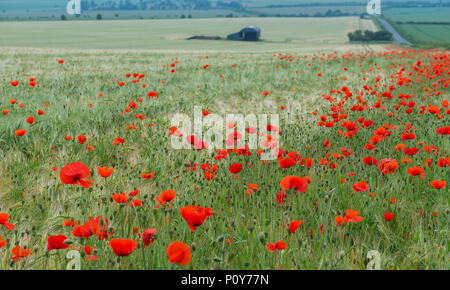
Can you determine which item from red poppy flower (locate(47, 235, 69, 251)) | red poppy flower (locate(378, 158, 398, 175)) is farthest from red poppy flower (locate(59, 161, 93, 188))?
red poppy flower (locate(378, 158, 398, 175))

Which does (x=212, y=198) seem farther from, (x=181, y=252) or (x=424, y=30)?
(x=424, y=30)

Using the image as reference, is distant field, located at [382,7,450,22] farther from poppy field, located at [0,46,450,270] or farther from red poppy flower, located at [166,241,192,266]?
red poppy flower, located at [166,241,192,266]

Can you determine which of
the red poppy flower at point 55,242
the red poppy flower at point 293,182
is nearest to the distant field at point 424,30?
the red poppy flower at point 293,182

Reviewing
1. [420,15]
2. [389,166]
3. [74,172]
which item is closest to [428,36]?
[420,15]

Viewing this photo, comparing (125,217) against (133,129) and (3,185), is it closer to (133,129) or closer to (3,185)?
(3,185)

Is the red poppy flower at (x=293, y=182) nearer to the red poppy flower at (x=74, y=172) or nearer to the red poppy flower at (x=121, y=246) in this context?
the red poppy flower at (x=121, y=246)

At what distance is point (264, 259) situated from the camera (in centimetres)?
147

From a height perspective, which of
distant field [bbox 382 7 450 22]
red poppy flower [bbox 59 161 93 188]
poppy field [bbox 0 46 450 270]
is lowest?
poppy field [bbox 0 46 450 270]

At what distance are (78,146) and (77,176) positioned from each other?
1.57 metres

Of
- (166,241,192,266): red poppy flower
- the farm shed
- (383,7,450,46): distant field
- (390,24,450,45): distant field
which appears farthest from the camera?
the farm shed

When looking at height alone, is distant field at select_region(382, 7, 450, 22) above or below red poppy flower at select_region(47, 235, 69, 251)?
above

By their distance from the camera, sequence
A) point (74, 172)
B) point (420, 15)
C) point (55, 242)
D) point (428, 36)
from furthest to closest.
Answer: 1. point (420, 15)
2. point (428, 36)
3. point (74, 172)
4. point (55, 242)

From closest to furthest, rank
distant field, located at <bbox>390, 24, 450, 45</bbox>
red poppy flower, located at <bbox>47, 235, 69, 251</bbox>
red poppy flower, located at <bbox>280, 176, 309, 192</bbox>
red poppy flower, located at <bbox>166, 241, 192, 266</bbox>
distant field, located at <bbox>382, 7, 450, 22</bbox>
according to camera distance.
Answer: red poppy flower, located at <bbox>166, 241, 192, 266</bbox> < red poppy flower, located at <bbox>47, 235, 69, 251</bbox> < red poppy flower, located at <bbox>280, 176, 309, 192</bbox> < distant field, located at <bbox>390, 24, 450, 45</bbox> < distant field, located at <bbox>382, 7, 450, 22</bbox>

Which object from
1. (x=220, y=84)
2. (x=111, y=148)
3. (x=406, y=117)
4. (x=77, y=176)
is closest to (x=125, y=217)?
(x=77, y=176)
